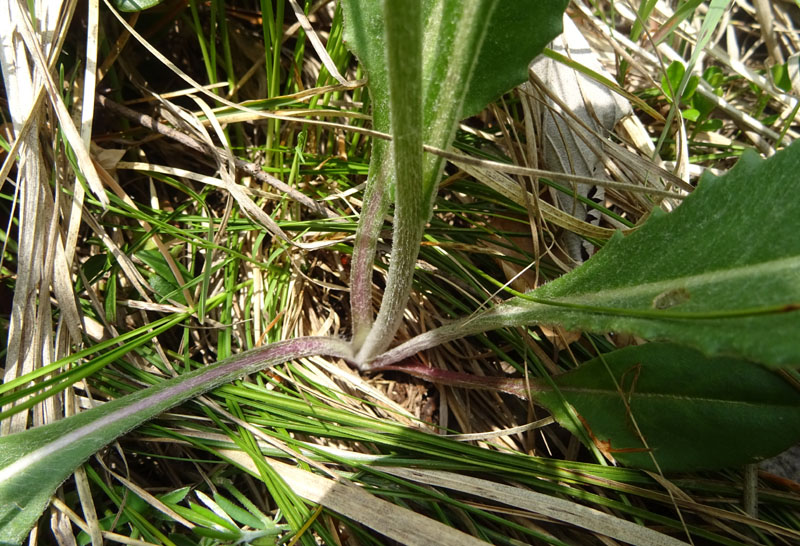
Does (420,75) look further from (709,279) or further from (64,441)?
(64,441)

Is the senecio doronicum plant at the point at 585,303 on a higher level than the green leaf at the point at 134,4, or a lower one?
lower

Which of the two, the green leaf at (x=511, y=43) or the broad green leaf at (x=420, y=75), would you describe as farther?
the green leaf at (x=511, y=43)

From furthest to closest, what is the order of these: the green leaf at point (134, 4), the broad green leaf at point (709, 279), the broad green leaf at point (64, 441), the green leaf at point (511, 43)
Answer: the green leaf at point (134, 4), the broad green leaf at point (64, 441), the green leaf at point (511, 43), the broad green leaf at point (709, 279)

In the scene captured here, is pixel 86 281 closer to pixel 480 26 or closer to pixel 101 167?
pixel 101 167

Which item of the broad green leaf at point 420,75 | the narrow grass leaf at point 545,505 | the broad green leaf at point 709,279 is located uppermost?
the broad green leaf at point 420,75

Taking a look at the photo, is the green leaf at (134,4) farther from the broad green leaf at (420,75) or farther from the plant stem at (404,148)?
the plant stem at (404,148)

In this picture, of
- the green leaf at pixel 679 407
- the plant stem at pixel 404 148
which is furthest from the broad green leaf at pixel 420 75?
the green leaf at pixel 679 407
